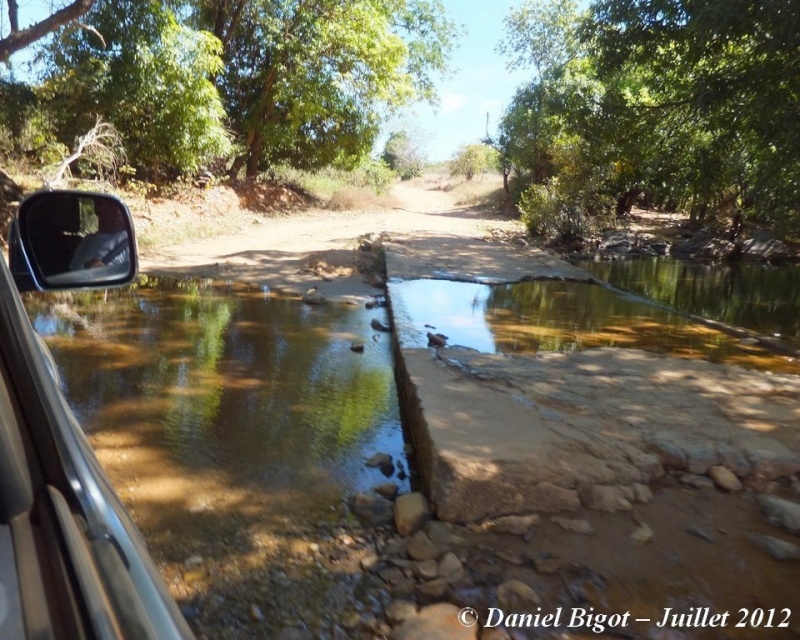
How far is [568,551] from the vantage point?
119 inches

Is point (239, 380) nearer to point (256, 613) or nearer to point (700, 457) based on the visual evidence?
point (256, 613)

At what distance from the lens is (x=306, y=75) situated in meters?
19.2

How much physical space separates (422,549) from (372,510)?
20.8 inches

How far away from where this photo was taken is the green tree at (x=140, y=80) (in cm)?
1371

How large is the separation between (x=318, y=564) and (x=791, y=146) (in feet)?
21.8

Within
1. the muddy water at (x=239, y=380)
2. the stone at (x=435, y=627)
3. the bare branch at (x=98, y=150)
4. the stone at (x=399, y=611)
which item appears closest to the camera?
Result: the stone at (x=435, y=627)

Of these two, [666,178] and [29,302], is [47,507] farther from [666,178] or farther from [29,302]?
[666,178]

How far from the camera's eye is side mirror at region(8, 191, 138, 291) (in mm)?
1800

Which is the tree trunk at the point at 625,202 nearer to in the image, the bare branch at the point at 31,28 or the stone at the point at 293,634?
the bare branch at the point at 31,28

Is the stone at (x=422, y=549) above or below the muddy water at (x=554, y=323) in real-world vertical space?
below

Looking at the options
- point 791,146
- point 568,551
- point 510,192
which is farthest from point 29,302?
point 510,192

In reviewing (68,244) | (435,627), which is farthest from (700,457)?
(68,244)

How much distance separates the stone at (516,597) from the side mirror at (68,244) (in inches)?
79.1

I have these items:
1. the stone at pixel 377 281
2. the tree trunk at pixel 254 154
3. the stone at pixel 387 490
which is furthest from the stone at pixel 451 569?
the tree trunk at pixel 254 154
